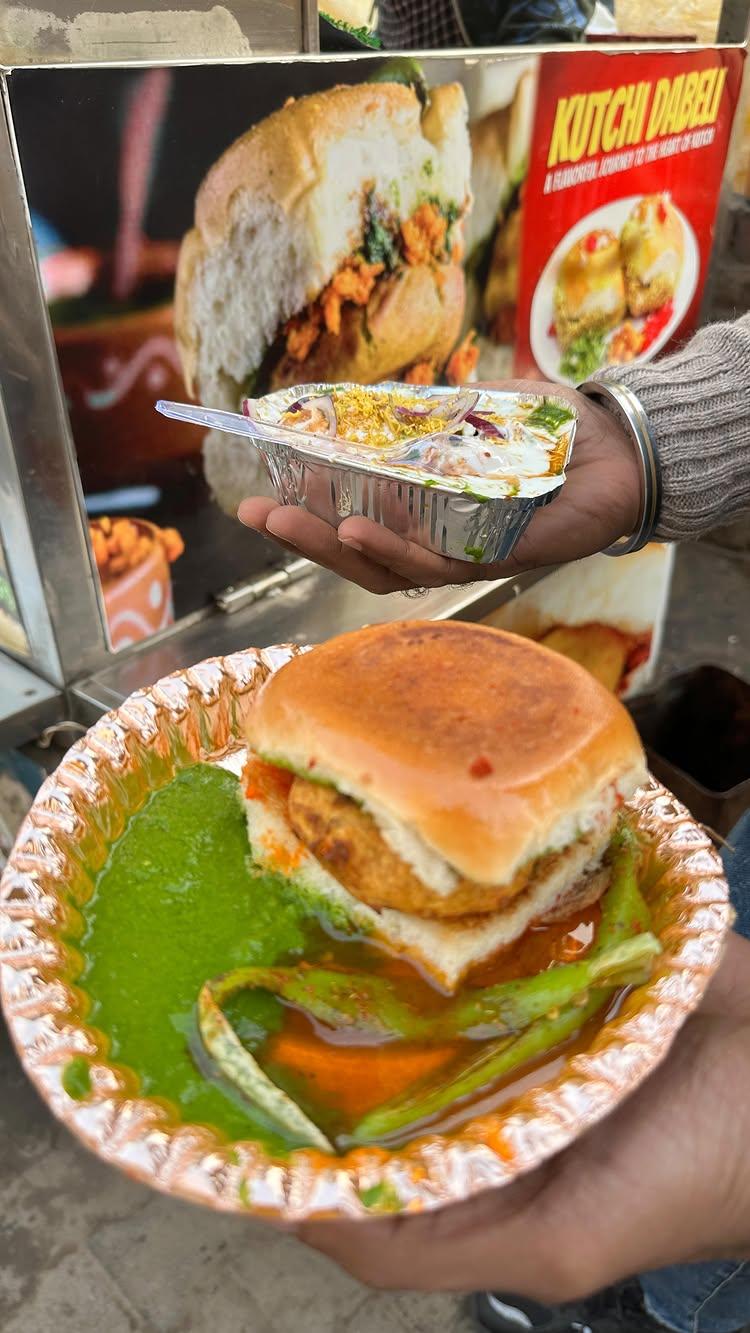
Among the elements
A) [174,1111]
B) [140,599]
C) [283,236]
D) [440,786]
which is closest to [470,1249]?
[174,1111]

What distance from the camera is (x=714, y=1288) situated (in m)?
2.10

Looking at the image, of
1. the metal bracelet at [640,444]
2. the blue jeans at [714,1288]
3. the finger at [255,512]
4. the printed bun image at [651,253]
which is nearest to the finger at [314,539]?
the finger at [255,512]

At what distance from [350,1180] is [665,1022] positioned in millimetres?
448

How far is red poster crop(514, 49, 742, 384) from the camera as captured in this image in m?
2.84

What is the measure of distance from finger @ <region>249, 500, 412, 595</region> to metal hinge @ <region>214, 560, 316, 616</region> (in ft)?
1.63

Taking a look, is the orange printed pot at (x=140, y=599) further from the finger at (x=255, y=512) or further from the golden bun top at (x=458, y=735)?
the golden bun top at (x=458, y=735)

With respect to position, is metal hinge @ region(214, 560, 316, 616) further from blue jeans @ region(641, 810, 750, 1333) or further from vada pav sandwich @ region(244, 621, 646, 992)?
blue jeans @ region(641, 810, 750, 1333)

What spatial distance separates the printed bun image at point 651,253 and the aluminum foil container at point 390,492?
1880 millimetres

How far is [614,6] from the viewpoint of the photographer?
4340 mm

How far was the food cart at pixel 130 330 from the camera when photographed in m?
1.71

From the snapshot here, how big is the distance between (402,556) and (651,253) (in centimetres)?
238

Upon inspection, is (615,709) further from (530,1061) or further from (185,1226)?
(185,1226)

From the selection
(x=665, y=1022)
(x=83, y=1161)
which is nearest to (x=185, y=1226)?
(x=83, y=1161)

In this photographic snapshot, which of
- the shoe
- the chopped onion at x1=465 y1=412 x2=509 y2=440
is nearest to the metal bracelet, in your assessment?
the chopped onion at x1=465 y1=412 x2=509 y2=440
